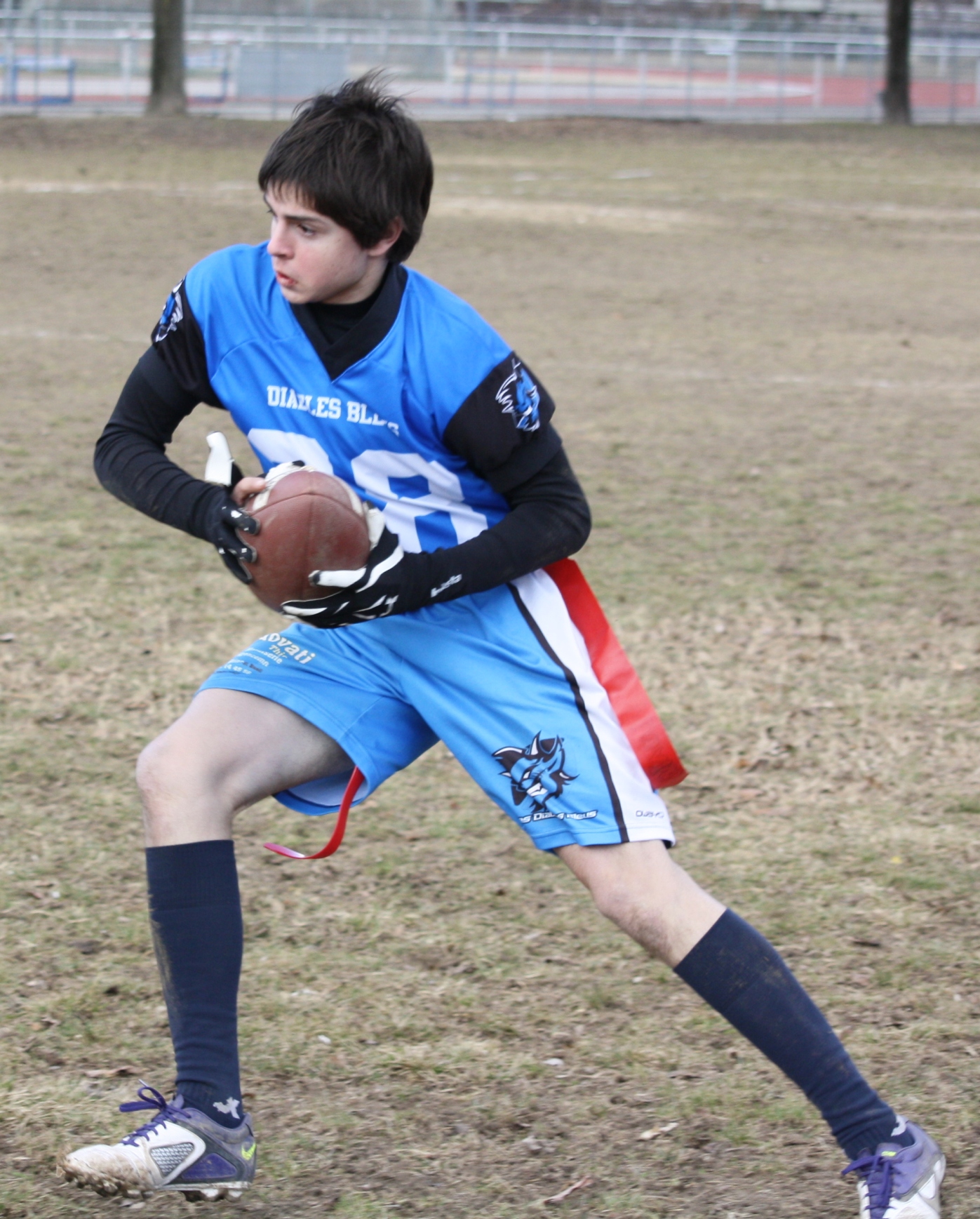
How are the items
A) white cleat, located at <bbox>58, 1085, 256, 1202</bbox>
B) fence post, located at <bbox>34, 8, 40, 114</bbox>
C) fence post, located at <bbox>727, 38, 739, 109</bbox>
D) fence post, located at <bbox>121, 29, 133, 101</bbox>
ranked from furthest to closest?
fence post, located at <bbox>727, 38, 739, 109</bbox>
fence post, located at <bbox>121, 29, 133, 101</bbox>
fence post, located at <bbox>34, 8, 40, 114</bbox>
white cleat, located at <bbox>58, 1085, 256, 1202</bbox>

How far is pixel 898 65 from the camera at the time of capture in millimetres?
30781

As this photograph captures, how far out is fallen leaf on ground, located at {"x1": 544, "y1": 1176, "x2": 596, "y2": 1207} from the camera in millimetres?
2852

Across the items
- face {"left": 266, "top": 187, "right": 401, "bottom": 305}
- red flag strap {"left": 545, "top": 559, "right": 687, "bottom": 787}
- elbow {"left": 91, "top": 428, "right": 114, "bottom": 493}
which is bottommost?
red flag strap {"left": 545, "top": 559, "right": 687, "bottom": 787}

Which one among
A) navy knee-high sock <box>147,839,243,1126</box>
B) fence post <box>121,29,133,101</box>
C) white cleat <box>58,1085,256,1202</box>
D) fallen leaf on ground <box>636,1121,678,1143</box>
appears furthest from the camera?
fence post <box>121,29,133,101</box>

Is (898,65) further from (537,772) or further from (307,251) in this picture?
(537,772)

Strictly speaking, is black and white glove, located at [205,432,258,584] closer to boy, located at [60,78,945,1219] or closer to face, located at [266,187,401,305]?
boy, located at [60,78,945,1219]

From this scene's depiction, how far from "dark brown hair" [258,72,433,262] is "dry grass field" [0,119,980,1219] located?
1.76m

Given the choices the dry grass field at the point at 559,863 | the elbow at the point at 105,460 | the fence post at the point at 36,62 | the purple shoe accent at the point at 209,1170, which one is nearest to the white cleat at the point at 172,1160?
the purple shoe accent at the point at 209,1170

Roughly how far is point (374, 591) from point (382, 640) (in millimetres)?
259

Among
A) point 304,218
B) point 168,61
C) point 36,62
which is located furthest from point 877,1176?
point 36,62

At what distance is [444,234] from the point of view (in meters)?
15.1

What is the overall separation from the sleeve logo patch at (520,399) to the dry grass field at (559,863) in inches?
55.7

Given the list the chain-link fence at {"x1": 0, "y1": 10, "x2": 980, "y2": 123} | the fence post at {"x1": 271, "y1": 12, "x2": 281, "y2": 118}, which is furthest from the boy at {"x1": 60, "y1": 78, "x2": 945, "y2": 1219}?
the fence post at {"x1": 271, "y1": 12, "x2": 281, "y2": 118}

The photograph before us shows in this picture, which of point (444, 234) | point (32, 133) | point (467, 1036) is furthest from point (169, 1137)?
point (32, 133)
